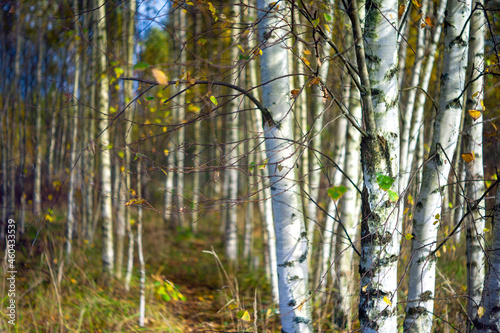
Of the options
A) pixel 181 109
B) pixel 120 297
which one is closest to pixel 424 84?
pixel 120 297

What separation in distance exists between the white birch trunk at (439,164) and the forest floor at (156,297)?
0.62ft

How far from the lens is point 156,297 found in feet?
12.9

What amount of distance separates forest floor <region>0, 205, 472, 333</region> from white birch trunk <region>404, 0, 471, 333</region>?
0.19 m

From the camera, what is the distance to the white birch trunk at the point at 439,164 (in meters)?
2.05

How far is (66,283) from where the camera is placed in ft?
12.6

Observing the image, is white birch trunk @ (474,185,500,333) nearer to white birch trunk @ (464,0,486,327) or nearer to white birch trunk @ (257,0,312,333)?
white birch trunk @ (464,0,486,327)

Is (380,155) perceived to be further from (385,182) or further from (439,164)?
(439,164)

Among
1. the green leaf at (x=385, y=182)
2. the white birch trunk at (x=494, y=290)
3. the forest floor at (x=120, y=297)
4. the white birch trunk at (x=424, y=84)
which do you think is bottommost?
the forest floor at (x=120, y=297)

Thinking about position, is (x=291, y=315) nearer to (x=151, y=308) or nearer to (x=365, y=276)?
(x=365, y=276)

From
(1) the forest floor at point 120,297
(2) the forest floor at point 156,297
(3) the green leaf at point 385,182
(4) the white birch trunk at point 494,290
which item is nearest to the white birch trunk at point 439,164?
(2) the forest floor at point 156,297

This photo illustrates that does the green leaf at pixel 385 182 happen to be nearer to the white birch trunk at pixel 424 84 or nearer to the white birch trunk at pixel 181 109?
the white birch trunk at pixel 181 109

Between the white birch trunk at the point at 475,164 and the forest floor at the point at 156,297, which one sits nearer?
the white birch trunk at the point at 475,164

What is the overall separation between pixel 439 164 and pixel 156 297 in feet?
11.6

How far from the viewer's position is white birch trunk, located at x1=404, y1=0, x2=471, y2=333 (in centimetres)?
205
